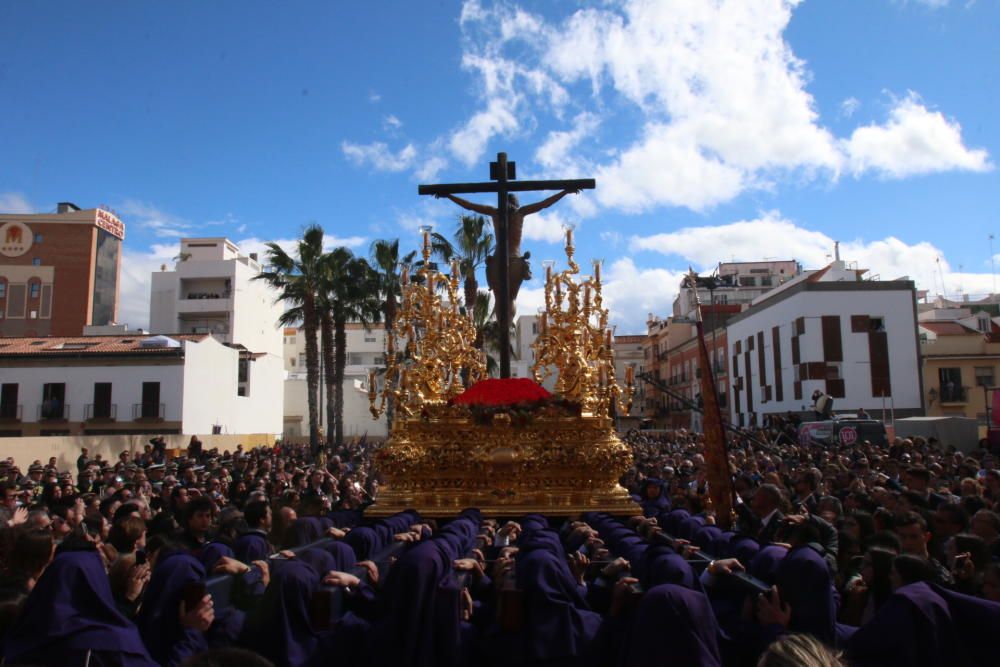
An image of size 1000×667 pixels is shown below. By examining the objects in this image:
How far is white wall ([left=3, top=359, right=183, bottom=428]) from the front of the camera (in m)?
33.9

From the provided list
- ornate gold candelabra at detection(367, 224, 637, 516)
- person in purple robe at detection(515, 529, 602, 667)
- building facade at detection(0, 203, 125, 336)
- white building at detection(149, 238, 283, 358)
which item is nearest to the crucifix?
ornate gold candelabra at detection(367, 224, 637, 516)

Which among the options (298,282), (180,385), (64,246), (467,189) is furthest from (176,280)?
(467,189)

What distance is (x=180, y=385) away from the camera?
111 ft

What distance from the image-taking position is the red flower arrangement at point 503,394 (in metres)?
10.9

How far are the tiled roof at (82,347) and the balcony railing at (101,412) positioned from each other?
2.31 metres

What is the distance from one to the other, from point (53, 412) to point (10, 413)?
188 cm

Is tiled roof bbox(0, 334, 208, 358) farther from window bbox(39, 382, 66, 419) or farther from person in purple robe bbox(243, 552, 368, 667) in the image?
person in purple robe bbox(243, 552, 368, 667)

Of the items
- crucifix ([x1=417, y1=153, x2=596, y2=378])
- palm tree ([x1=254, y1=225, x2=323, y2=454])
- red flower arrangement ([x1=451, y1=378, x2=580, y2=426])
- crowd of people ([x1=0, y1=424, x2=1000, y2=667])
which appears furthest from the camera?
palm tree ([x1=254, y1=225, x2=323, y2=454])

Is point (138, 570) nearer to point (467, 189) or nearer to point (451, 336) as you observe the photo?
point (451, 336)

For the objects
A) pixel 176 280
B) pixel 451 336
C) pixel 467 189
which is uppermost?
pixel 176 280

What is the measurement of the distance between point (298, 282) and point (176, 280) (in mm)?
25446

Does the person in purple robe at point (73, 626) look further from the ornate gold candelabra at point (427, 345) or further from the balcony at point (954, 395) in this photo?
the balcony at point (954, 395)

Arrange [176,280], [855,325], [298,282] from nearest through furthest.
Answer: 1. [298,282]
2. [855,325]
3. [176,280]

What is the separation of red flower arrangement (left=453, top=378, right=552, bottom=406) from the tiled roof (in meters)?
26.4
